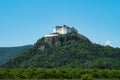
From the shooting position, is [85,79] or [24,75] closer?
[85,79]

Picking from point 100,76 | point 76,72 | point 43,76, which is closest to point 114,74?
point 100,76

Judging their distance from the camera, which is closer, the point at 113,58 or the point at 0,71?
the point at 0,71

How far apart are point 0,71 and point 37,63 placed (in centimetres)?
12891

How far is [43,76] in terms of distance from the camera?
223ft

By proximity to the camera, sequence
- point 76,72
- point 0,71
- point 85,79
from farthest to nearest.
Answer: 1. point 76,72
2. point 0,71
3. point 85,79

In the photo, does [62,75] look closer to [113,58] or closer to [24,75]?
[24,75]

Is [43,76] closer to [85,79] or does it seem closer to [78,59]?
[85,79]

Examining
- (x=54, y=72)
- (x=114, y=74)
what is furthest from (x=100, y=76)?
(x=54, y=72)

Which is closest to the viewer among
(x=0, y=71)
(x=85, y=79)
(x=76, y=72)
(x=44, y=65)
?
(x=85, y=79)

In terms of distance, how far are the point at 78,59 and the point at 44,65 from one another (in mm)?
18677

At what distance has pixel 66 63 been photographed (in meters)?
194

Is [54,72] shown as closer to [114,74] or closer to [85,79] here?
[114,74]

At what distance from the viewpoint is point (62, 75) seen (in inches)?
2731

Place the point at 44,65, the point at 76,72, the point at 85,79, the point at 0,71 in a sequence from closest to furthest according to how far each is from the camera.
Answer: the point at 85,79 < the point at 0,71 < the point at 76,72 < the point at 44,65
